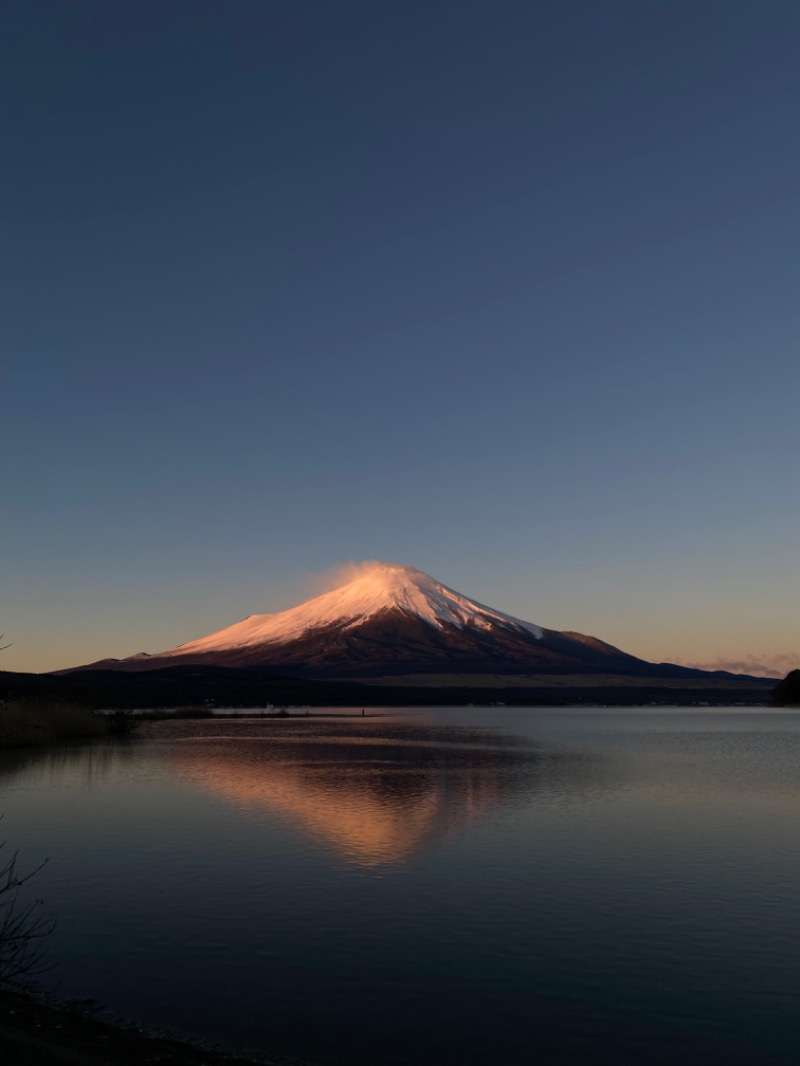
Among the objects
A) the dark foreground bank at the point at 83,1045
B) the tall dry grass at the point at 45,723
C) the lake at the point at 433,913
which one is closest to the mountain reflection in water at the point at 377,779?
the lake at the point at 433,913

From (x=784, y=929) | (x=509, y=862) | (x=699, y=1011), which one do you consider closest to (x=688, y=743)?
(x=509, y=862)

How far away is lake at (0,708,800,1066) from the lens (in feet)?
39.7

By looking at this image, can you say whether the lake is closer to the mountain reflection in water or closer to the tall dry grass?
the mountain reflection in water

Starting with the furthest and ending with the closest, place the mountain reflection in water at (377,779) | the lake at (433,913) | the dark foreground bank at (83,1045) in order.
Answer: the mountain reflection in water at (377,779)
the lake at (433,913)
the dark foreground bank at (83,1045)

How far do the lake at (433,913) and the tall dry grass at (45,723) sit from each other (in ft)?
53.7

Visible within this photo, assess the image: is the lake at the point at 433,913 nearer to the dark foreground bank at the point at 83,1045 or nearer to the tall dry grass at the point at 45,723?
the dark foreground bank at the point at 83,1045

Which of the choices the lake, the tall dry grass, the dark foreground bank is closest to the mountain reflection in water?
the lake

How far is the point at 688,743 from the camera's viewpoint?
67.3 meters

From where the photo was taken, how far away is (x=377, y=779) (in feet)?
134

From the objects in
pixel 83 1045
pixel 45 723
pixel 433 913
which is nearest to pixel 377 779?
pixel 433 913

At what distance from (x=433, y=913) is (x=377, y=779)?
76.0 ft

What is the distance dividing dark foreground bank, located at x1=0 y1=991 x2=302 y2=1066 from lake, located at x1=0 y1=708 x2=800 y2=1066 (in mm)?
712

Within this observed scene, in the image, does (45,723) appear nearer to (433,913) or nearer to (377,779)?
(377,779)

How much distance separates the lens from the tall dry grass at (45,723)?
2163 inches
